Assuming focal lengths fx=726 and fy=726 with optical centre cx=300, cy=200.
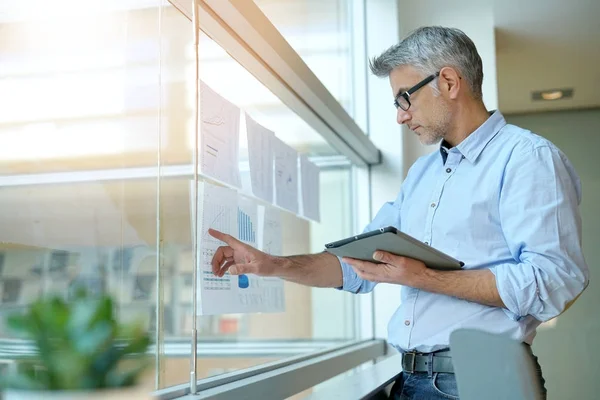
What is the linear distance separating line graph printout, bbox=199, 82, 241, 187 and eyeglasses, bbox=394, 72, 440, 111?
41 centimetres

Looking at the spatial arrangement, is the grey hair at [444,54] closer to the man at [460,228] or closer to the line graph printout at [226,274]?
the man at [460,228]

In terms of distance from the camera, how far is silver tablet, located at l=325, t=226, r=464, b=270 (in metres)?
1.40

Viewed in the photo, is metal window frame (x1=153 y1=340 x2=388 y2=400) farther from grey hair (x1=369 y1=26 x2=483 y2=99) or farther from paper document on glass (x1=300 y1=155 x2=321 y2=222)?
grey hair (x1=369 y1=26 x2=483 y2=99)

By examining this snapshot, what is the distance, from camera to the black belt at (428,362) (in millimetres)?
1561

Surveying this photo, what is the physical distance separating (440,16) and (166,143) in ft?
8.28

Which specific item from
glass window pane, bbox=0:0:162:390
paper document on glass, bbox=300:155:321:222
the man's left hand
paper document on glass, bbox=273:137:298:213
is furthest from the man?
paper document on glass, bbox=300:155:321:222

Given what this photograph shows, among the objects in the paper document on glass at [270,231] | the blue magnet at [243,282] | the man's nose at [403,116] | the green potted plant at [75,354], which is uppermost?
the man's nose at [403,116]

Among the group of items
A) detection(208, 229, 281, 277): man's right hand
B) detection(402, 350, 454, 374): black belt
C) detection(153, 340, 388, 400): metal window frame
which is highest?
detection(208, 229, 281, 277): man's right hand

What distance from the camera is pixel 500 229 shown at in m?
1.58

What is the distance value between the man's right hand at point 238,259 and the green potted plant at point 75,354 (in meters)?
0.28

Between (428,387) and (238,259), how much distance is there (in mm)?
518

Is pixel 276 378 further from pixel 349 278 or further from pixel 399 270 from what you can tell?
pixel 399 270

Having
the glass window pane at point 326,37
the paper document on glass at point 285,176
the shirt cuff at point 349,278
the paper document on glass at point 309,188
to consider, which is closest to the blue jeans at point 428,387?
the shirt cuff at point 349,278

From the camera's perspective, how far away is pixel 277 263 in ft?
5.72
